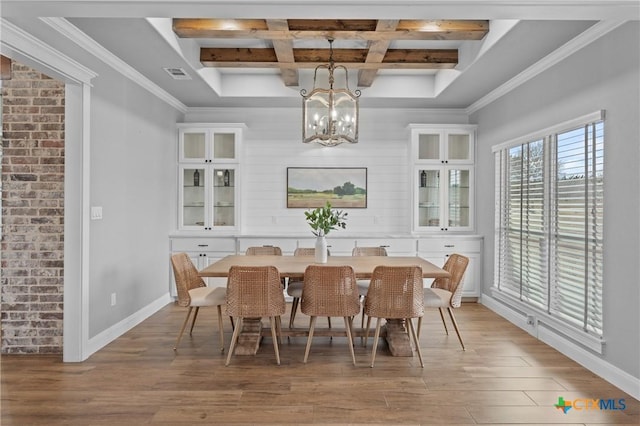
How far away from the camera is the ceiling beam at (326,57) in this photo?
465 cm

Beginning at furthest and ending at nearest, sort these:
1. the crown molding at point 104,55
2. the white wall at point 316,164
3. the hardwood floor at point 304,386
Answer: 1. the white wall at point 316,164
2. the crown molding at point 104,55
3. the hardwood floor at point 304,386

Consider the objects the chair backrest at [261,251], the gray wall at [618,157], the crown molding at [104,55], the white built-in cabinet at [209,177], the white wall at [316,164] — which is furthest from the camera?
the white wall at [316,164]

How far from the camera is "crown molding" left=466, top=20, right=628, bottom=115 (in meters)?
3.31

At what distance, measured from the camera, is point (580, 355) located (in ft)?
11.8

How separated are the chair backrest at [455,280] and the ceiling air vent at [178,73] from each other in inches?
133

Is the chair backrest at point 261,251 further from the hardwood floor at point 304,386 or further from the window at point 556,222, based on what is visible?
the window at point 556,222

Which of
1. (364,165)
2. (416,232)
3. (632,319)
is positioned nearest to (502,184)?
(416,232)

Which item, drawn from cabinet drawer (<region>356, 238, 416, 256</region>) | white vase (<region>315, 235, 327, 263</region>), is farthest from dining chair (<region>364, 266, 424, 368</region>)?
cabinet drawer (<region>356, 238, 416, 256</region>)

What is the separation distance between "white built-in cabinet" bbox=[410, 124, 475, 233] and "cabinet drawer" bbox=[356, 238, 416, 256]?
0.30 metres

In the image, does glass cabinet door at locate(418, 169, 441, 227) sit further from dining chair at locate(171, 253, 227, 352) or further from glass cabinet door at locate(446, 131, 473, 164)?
dining chair at locate(171, 253, 227, 352)

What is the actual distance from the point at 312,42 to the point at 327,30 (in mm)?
803

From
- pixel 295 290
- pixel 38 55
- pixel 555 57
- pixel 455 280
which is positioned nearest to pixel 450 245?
pixel 455 280

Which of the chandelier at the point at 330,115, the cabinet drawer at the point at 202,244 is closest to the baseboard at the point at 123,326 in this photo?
the cabinet drawer at the point at 202,244

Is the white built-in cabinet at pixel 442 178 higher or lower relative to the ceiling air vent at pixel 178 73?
lower
